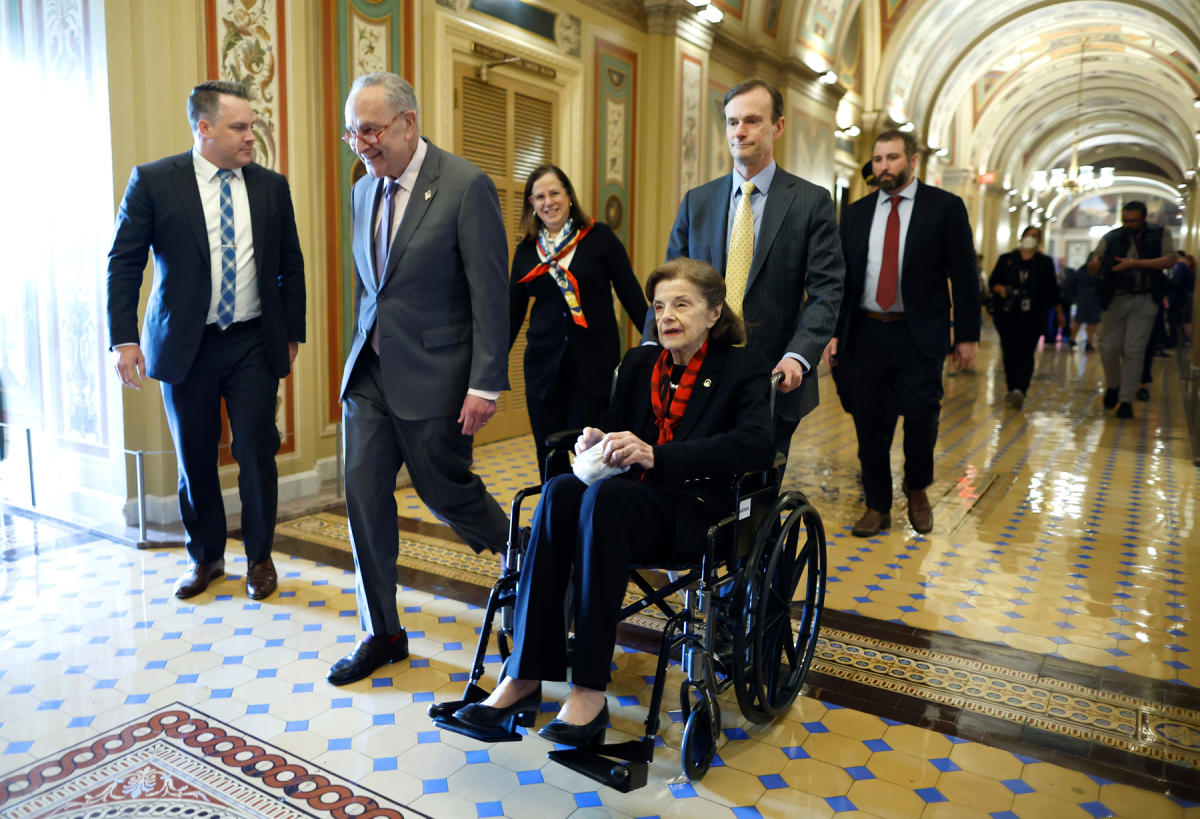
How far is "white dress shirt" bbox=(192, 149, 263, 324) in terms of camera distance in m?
3.26

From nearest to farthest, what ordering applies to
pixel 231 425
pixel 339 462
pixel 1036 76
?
pixel 231 425, pixel 339 462, pixel 1036 76

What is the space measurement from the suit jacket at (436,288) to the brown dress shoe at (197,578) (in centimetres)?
131

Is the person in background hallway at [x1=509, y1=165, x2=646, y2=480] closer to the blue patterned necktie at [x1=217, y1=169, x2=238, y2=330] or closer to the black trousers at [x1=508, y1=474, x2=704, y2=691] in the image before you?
the blue patterned necktie at [x1=217, y1=169, x2=238, y2=330]

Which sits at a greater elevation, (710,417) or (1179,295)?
(1179,295)

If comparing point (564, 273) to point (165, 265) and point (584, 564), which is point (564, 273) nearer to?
point (165, 265)

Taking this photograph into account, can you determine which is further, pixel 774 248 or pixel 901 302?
pixel 901 302

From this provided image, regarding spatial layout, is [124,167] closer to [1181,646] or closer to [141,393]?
[141,393]

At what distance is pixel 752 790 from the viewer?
7.11 feet

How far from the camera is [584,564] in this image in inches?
80.7

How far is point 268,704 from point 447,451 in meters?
0.84

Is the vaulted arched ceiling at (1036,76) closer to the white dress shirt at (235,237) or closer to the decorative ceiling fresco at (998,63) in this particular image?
the decorative ceiling fresco at (998,63)

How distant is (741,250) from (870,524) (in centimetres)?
204

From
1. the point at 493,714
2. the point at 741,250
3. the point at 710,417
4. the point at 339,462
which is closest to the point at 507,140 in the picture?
the point at 339,462

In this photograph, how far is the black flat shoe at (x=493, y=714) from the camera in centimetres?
208
